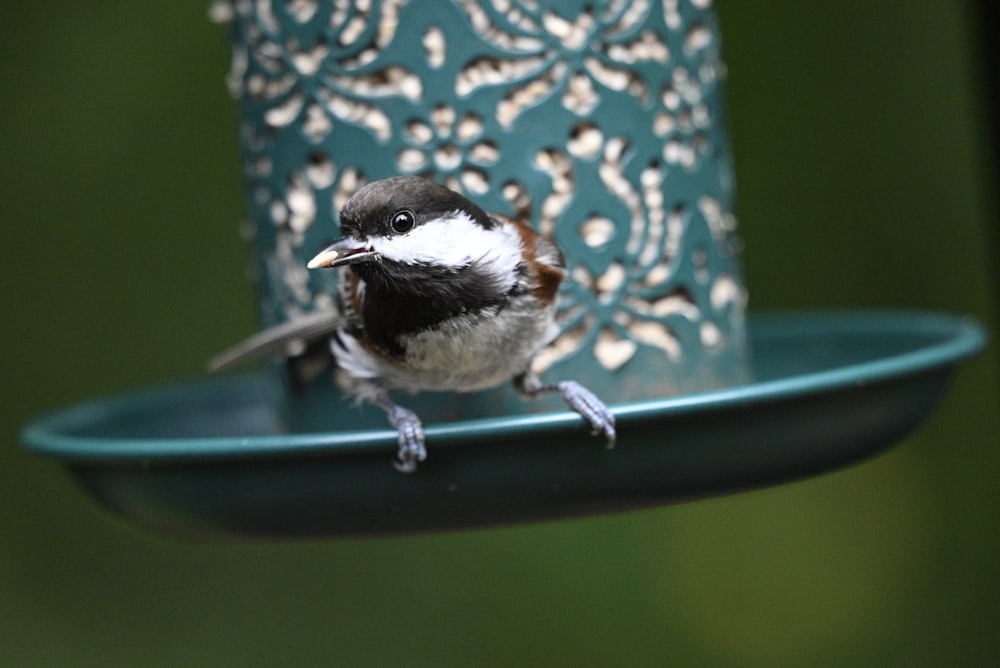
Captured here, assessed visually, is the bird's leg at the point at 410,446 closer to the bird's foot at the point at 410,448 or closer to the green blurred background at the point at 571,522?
the bird's foot at the point at 410,448

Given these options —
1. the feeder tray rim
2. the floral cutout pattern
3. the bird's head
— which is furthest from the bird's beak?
the floral cutout pattern

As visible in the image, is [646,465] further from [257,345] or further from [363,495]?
[257,345]

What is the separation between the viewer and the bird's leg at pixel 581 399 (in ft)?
5.24

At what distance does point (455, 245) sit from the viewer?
1830 millimetres

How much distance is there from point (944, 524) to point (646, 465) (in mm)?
2256

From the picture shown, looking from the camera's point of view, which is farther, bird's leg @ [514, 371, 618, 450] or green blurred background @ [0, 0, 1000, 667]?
green blurred background @ [0, 0, 1000, 667]

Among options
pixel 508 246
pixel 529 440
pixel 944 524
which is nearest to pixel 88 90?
pixel 508 246

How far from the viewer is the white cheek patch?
1.79 metres

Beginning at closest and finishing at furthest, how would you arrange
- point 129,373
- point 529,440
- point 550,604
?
point 529,440 < point 550,604 < point 129,373

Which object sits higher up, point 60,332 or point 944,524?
point 60,332

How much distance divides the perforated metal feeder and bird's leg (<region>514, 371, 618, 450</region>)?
0.06 ft

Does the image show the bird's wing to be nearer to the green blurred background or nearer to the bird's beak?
the bird's beak

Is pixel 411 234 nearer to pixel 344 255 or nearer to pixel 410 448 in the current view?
pixel 344 255

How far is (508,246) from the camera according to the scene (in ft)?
6.23
